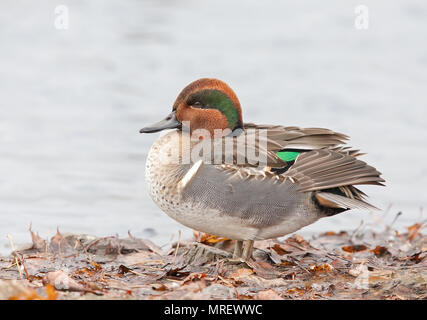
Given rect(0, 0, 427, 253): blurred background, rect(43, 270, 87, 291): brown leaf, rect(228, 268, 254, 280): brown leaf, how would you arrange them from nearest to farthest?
rect(43, 270, 87, 291): brown leaf, rect(228, 268, 254, 280): brown leaf, rect(0, 0, 427, 253): blurred background

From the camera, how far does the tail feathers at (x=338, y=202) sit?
4859 millimetres

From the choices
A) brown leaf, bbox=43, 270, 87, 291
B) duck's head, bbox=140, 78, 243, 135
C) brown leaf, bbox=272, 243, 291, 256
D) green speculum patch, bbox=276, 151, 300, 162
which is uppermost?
duck's head, bbox=140, 78, 243, 135

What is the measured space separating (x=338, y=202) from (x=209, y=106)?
3.63 feet

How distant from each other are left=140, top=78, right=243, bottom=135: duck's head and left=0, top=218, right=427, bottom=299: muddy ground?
84 cm

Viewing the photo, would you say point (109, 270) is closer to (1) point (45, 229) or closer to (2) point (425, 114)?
(1) point (45, 229)

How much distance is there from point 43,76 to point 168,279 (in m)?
6.29

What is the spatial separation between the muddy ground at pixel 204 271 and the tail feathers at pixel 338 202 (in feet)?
1.27

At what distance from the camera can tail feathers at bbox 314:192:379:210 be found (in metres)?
4.86

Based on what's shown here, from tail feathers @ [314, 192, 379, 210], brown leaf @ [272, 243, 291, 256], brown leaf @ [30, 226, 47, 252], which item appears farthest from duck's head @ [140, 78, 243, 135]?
brown leaf @ [30, 226, 47, 252]

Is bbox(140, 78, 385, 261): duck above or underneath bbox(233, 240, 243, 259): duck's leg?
above

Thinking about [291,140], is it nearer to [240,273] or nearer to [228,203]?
[228,203]

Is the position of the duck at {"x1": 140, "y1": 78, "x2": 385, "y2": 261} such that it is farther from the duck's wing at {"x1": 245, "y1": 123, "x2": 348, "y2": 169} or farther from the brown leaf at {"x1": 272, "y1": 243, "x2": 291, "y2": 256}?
the brown leaf at {"x1": 272, "y1": 243, "x2": 291, "y2": 256}

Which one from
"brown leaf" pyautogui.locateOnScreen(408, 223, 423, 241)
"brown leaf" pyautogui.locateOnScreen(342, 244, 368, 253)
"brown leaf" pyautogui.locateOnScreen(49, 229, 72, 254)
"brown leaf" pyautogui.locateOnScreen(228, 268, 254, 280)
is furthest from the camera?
"brown leaf" pyautogui.locateOnScreen(408, 223, 423, 241)

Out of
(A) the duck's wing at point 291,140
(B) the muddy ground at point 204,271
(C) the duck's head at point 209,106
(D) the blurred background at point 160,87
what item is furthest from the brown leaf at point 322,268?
(D) the blurred background at point 160,87
